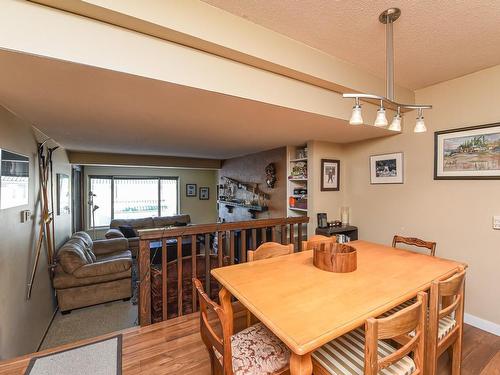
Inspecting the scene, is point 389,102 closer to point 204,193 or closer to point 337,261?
point 337,261

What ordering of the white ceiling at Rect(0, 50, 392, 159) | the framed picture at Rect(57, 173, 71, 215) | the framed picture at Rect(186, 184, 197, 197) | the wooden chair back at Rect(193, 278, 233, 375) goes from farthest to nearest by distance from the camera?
the framed picture at Rect(186, 184, 197, 197)
the framed picture at Rect(57, 173, 71, 215)
the white ceiling at Rect(0, 50, 392, 159)
the wooden chair back at Rect(193, 278, 233, 375)

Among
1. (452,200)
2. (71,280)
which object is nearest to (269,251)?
(452,200)

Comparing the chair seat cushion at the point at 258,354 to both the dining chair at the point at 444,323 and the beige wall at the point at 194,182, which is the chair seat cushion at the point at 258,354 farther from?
the beige wall at the point at 194,182

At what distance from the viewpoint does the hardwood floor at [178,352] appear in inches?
66.9

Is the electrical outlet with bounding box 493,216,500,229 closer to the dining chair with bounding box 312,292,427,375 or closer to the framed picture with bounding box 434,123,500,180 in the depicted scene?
the framed picture with bounding box 434,123,500,180

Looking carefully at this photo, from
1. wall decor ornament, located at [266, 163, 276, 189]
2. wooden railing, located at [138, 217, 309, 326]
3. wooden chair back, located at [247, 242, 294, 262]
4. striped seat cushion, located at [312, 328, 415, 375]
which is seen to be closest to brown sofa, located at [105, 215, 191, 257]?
wall decor ornament, located at [266, 163, 276, 189]

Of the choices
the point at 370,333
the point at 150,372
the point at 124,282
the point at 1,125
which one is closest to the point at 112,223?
the point at 124,282

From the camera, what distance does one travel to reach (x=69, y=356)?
1807 mm

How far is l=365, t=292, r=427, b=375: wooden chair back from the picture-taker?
3.17 ft

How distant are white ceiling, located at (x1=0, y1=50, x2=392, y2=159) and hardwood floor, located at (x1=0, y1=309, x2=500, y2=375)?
1940 millimetres

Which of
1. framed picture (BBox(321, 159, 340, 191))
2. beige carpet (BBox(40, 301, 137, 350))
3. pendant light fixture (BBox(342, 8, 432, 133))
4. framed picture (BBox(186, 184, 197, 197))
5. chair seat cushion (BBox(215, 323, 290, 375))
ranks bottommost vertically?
beige carpet (BBox(40, 301, 137, 350))

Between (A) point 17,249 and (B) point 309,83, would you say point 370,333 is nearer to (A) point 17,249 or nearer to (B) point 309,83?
(B) point 309,83

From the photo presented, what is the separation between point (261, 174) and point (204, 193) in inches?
143

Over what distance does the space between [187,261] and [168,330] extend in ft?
2.22
